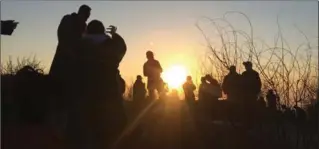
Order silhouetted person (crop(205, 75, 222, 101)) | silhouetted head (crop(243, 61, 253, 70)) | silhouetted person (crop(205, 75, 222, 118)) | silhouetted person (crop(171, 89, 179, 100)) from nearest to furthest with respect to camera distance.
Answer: silhouetted head (crop(243, 61, 253, 70)) → silhouetted person (crop(205, 75, 222, 118)) → silhouetted person (crop(205, 75, 222, 101)) → silhouetted person (crop(171, 89, 179, 100))

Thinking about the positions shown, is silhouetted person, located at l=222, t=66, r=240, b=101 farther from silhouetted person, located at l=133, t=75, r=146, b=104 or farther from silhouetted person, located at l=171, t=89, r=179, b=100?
silhouetted person, located at l=171, t=89, r=179, b=100

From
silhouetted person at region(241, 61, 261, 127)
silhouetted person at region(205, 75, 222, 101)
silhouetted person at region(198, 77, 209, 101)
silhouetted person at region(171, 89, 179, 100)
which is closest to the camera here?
silhouetted person at region(241, 61, 261, 127)

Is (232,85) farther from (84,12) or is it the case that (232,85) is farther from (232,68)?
(84,12)

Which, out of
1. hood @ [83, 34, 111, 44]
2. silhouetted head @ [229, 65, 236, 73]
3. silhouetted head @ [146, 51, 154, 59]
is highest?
silhouetted head @ [146, 51, 154, 59]

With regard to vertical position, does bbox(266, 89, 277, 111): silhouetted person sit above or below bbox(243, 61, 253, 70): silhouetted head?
below

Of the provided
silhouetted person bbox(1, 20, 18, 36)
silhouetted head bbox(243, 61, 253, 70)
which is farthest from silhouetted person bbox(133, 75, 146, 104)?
silhouetted person bbox(1, 20, 18, 36)

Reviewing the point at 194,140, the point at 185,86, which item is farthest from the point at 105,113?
the point at 185,86

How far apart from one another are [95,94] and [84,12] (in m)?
1.01

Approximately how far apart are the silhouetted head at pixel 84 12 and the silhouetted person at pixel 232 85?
9.11 ft

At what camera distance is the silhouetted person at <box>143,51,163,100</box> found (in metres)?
10.6

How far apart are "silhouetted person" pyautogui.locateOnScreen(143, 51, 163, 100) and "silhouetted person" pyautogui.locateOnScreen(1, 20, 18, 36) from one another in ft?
14.5

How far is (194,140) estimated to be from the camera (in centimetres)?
790

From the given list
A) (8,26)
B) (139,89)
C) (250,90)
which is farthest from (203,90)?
(8,26)

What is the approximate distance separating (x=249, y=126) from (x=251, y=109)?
275 mm
